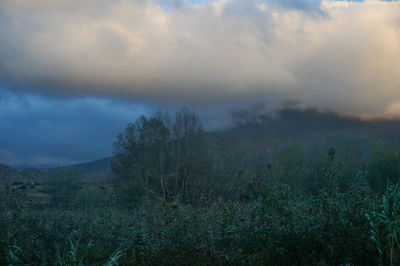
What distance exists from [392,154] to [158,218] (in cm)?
4057

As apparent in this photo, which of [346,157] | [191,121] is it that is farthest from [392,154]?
[191,121]

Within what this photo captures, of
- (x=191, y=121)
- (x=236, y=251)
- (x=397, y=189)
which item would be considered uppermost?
(x=191, y=121)

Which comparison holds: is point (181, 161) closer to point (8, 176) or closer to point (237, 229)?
point (8, 176)

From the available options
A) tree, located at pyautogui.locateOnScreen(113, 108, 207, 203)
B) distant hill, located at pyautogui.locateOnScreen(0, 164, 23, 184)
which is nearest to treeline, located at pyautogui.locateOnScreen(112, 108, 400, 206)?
tree, located at pyautogui.locateOnScreen(113, 108, 207, 203)

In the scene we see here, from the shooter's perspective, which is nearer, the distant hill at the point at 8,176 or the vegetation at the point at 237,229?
the vegetation at the point at 237,229

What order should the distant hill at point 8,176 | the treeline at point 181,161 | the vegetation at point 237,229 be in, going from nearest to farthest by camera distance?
the vegetation at point 237,229, the distant hill at point 8,176, the treeline at point 181,161

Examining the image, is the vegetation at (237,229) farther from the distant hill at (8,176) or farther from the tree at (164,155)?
the tree at (164,155)

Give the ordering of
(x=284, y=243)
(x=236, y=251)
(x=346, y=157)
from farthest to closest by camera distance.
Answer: (x=346, y=157), (x=236, y=251), (x=284, y=243)

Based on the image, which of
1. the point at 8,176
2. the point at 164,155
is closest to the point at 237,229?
the point at 8,176

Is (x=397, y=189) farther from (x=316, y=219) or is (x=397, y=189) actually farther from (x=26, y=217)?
(x=26, y=217)

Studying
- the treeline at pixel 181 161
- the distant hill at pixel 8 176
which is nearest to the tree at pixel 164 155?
the treeline at pixel 181 161

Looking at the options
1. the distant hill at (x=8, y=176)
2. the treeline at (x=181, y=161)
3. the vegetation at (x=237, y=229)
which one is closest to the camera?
the vegetation at (x=237, y=229)

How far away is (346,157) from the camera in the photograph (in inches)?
1585

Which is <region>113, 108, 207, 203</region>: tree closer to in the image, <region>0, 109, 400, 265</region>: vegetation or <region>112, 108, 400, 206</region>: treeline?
<region>112, 108, 400, 206</region>: treeline
